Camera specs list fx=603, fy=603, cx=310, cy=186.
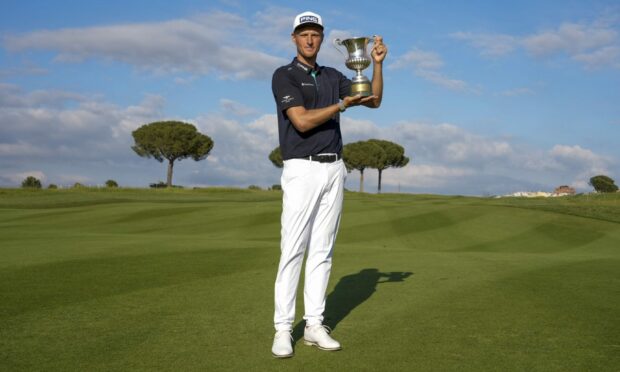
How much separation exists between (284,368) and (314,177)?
178 centimetres

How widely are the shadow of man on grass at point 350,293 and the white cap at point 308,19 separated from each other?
123 inches

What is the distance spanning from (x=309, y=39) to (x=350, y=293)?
3.97 metres

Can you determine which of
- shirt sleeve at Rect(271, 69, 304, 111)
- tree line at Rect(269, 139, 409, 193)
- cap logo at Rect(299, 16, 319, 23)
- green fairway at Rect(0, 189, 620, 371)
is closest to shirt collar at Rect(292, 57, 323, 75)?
shirt sleeve at Rect(271, 69, 304, 111)

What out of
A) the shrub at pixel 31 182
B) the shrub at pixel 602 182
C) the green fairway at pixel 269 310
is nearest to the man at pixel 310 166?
the green fairway at pixel 269 310

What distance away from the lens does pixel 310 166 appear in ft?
18.7

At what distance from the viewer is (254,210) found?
88.0 ft

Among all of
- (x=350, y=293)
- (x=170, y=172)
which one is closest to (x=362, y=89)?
(x=350, y=293)

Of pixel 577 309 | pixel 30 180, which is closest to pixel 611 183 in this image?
pixel 30 180

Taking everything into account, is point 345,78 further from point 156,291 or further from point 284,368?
point 156,291

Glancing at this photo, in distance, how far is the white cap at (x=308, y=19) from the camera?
573cm

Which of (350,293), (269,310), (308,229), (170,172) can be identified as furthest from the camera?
(170,172)

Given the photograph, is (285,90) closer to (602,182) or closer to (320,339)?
(320,339)

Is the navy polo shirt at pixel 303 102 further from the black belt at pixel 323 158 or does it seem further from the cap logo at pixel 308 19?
the cap logo at pixel 308 19

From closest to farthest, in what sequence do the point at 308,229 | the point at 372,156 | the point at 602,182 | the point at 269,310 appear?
the point at 308,229 < the point at 269,310 < the point at 372,156 < the point at 602,182
